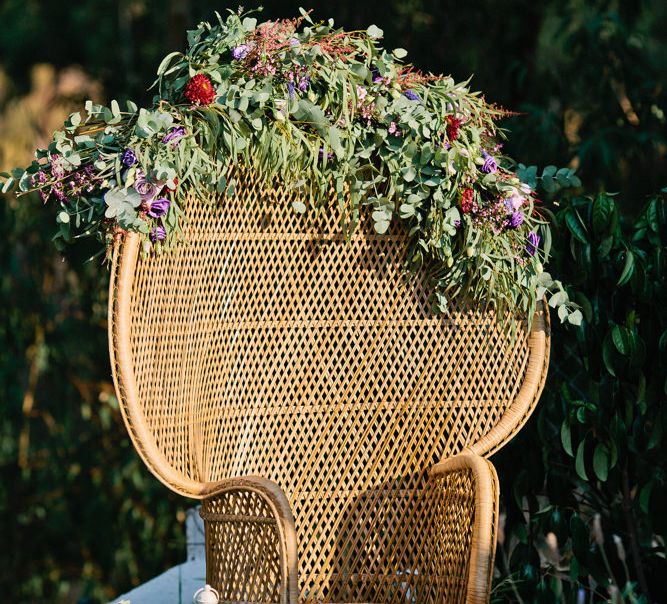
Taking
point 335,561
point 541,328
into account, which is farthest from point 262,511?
point 541,328

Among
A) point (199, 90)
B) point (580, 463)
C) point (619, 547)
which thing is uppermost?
point (199, 90)

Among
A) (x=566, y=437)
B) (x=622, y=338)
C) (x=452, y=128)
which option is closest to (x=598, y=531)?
(x=566, y=437)

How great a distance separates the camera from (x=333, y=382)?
2.52 m

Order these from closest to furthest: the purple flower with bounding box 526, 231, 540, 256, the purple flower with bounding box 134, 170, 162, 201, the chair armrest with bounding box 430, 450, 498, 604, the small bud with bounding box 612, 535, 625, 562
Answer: the chair armrest with bounding box 430, 450, 498, 604, the purple flower with bounding box 134, 170, 162, 201, the purple flower with bounding box 526, 231, 540, 256, the small bud with bounding box 612, 535, 625, 562

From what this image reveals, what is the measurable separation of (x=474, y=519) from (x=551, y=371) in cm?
69

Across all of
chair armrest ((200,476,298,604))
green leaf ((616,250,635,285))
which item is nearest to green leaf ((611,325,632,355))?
green leaf ((616,250,635,285))

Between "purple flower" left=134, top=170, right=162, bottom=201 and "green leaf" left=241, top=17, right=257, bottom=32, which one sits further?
"green leaf" left=241, top=17, right=257, bottom=32

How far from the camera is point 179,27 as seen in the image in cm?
532

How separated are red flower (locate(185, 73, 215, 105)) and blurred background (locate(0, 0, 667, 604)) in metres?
0.89

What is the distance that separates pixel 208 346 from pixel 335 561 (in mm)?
577

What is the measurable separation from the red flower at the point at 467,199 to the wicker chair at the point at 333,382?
24cm

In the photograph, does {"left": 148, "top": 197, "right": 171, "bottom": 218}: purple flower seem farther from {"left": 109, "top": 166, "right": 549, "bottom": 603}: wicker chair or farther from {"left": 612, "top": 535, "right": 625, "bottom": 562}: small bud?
{"left": 612, "top": 535, "right": 625, "bottom": 562}: small bud

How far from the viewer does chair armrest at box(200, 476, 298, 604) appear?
203 cm

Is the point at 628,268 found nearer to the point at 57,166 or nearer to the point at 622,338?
the point at 622,338
